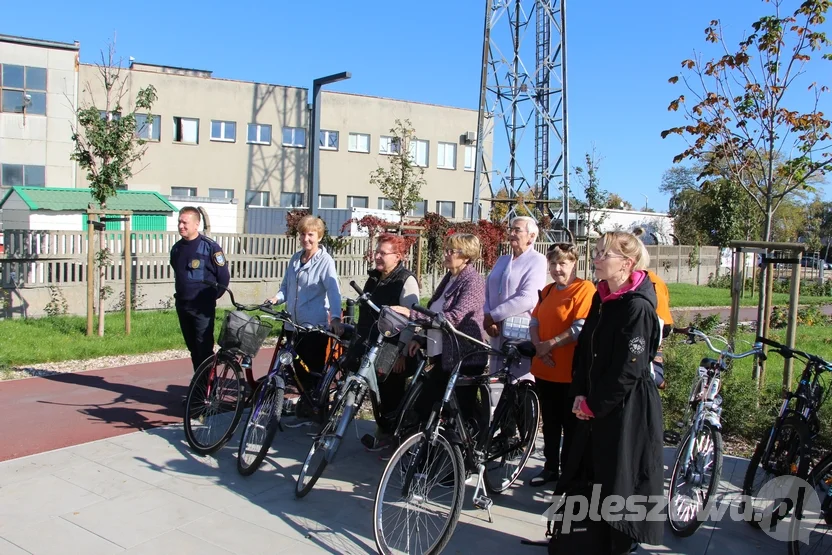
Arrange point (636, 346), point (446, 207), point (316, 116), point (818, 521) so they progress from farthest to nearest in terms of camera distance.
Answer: point (446, 207) → point (316, 116) → point (818, 521) → point (636, 346)

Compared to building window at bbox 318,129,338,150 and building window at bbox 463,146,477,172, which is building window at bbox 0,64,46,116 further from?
building window at bbox 463,146,477,172

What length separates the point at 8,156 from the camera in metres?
28.7

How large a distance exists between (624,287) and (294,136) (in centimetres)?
3197

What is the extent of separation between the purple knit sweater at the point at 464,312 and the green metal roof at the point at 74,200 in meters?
15.7

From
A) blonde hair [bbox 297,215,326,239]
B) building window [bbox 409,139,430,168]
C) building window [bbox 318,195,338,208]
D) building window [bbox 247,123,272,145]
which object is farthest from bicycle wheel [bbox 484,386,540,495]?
building window [bbox 409,139,430,168]

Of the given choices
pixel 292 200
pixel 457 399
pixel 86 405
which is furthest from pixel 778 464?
pixel 292 200

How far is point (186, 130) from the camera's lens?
104 ft

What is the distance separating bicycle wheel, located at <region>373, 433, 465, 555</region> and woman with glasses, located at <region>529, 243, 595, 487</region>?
1.15 metres

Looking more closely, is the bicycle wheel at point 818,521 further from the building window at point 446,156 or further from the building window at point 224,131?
the building window at point 446,156

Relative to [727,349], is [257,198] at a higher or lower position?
higher

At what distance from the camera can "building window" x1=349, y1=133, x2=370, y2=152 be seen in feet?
117

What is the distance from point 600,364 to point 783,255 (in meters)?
4.26

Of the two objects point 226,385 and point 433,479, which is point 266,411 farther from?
point 433,479

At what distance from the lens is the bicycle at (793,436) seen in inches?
171
